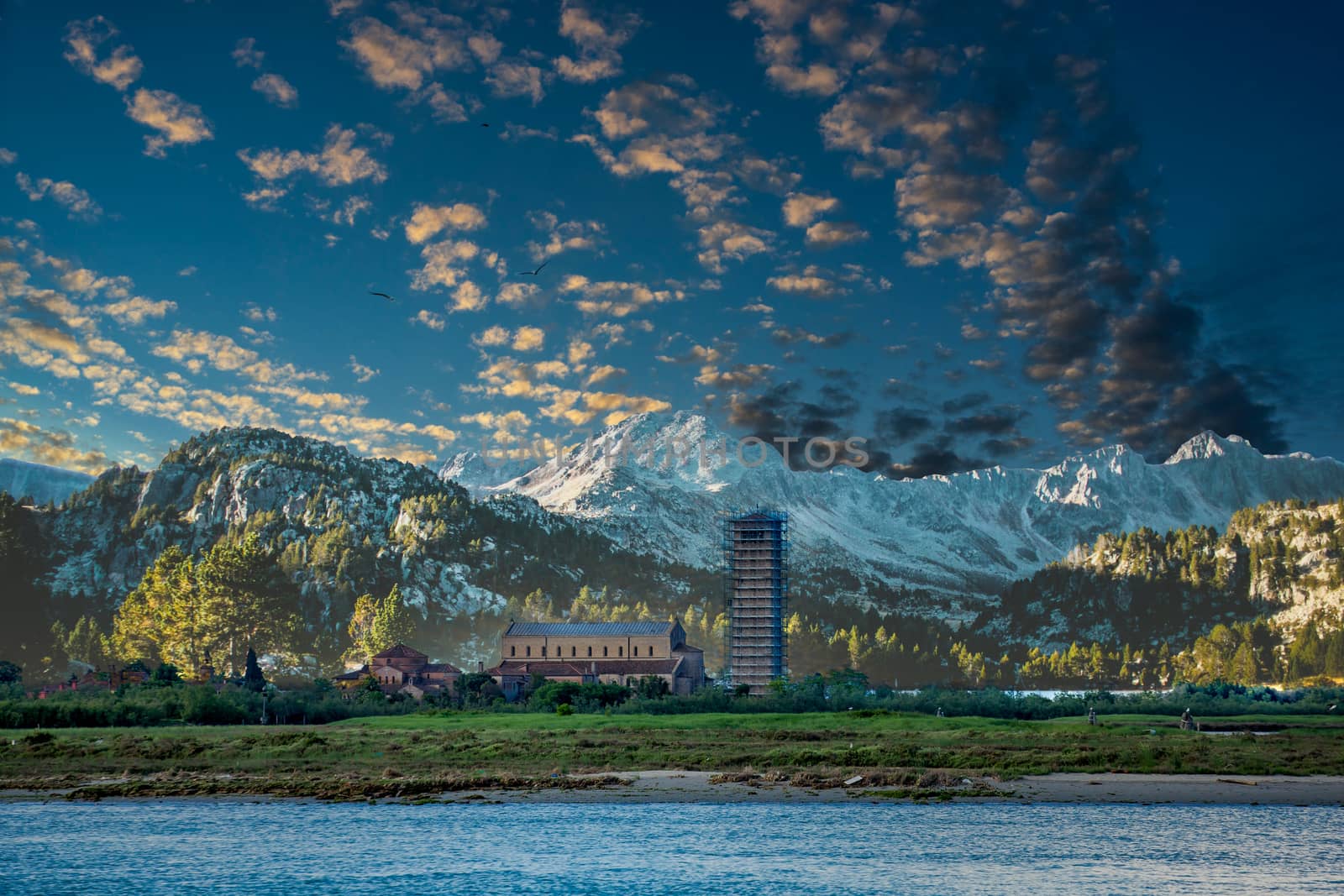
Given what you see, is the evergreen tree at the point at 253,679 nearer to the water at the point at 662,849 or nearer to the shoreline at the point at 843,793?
the shoreline at the point at 843,793

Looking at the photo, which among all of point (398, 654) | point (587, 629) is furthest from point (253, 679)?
point (587, 629)

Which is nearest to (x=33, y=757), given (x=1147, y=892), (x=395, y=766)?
(x=395, y=766)

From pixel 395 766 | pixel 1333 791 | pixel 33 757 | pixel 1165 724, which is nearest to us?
pixel 1333 791

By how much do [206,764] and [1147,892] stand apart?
5727 centimetres

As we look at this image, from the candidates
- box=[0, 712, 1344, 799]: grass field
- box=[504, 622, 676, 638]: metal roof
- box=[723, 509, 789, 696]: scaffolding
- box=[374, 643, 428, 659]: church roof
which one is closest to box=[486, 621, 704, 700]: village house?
box=[504, 622, 676, 638]: metal roof

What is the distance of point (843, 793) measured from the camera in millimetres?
56438

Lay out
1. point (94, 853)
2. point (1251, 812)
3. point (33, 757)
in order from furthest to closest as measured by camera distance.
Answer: point (33, 757), point (1251, 812), point (94, 853)

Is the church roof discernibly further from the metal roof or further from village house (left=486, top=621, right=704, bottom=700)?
the metal roof

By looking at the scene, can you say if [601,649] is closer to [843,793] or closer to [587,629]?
[587,629]

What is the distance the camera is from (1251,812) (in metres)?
49.7

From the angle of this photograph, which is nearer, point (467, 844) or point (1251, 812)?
point (467, 844)

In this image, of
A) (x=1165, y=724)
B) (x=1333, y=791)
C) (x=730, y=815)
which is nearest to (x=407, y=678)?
(x=1165, y=724)

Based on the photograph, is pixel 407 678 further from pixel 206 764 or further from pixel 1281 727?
pixel 1281 727

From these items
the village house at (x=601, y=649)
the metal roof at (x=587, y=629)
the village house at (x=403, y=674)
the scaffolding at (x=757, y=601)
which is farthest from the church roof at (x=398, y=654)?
the scaffolding at (x=757, y=601)
